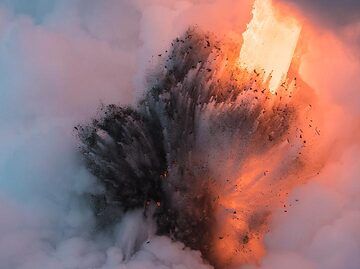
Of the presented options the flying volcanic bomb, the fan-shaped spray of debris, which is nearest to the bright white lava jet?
the flying volcanic bomb

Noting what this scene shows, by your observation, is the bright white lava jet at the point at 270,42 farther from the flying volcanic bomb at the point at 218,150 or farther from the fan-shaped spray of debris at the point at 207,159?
the fan-shaped spray of debris at the point at 207,159

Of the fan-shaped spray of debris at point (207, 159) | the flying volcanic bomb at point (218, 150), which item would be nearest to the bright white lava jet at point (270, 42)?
the flying volcanic bomb at point (218, 150)

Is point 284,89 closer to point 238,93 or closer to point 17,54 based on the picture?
point 238,93

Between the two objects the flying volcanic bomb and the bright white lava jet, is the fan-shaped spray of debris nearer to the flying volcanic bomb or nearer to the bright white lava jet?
the flying volcanic bomb

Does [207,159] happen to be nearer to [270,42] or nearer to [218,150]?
[218,150]

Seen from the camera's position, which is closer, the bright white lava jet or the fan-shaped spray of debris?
the bright white lava jet

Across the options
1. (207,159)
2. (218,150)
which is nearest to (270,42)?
(218,150)

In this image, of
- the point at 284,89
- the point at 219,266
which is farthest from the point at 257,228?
the point at 284,89
